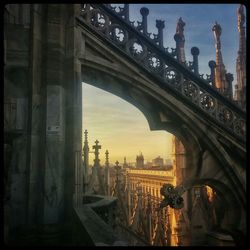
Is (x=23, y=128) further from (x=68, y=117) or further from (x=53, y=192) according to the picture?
(x=53, y=192)

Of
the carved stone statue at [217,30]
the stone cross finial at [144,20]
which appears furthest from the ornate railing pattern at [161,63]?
the carved stone statue at [217,30]

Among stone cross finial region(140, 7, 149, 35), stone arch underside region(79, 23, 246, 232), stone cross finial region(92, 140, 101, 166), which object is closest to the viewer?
stone arch underside region(79, 23, 246, 232)

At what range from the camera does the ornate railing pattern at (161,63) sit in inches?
259

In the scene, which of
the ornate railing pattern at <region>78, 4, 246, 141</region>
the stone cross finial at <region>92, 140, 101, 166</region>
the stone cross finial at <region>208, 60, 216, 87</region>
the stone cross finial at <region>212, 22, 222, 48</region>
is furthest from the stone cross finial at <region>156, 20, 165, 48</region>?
the stone cross finial at <region>212, 22, 222, 48</region>

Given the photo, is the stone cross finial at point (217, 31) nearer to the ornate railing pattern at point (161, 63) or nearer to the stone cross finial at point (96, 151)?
the stone cross finial at point (96, 151)

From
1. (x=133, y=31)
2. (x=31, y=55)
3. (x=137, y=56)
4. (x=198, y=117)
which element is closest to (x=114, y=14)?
(x=133, y=31)

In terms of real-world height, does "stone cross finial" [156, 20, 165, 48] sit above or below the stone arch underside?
above

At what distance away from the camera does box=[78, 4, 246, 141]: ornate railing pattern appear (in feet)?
21.6

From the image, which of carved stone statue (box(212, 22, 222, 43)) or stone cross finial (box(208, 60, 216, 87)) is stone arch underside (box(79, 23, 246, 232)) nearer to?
stone cross finial (box(208, 60, 216, 87))

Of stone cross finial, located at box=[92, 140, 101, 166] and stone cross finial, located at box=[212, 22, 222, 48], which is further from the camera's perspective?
stone cross finial, located at box=[212, 22, 222, 48]

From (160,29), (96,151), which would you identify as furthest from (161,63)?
(96,151)

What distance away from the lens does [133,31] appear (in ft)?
22.4

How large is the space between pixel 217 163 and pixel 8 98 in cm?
420

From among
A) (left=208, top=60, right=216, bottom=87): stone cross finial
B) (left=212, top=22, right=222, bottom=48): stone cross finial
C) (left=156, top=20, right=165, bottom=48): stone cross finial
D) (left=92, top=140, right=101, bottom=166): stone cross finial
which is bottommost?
(left=92, top=140, right=101, bottom=166): stone cross finial
